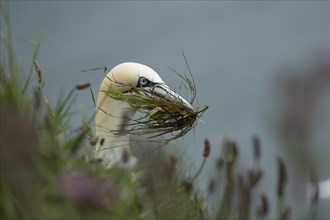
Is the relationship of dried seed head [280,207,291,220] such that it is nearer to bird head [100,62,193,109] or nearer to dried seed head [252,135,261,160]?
dried seed head [252,135,261,160]

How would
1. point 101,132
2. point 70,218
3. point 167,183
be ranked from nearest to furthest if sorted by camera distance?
point 70,218, point 167,183, point 101,132

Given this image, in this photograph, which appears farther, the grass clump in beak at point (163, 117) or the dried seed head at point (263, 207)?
the grass clump in beak at point (163, 117)

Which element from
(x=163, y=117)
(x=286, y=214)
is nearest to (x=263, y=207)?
(x=286, y=214)

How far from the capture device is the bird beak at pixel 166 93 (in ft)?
9.29

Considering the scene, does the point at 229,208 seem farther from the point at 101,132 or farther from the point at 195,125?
the point at 101,132

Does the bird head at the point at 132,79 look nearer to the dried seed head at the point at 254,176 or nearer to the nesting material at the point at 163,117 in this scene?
the nesting material at the point at 163,117

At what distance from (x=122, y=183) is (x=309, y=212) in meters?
0.59

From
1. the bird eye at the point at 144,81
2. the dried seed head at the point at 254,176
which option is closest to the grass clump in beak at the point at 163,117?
the bird eye at the point at 144,81

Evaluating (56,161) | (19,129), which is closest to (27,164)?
(19,129)

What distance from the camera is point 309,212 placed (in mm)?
1273

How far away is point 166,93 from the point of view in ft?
10.1

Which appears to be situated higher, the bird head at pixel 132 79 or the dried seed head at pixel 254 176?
the dried seed head at pixel 254 176

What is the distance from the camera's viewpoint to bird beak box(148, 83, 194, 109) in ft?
9.29

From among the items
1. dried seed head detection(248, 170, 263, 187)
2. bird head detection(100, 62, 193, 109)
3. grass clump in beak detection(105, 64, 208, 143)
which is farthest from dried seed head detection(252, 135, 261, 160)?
bird head detection(100, 62, 193, 109)
